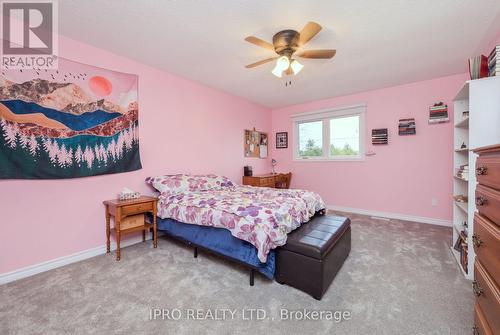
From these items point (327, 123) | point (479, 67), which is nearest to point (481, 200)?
point (479, 67)

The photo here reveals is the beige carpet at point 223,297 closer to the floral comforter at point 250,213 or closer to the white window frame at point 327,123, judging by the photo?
the floral comforter at point 250,213

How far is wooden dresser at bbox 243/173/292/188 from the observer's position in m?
4.24

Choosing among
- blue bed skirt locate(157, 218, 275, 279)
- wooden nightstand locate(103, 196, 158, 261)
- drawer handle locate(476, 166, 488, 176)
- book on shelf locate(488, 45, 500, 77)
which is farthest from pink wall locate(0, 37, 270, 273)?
book on shelf locate(488, 45, 500, 77)

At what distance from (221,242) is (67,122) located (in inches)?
80.9

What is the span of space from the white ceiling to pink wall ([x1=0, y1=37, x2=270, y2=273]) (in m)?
0.26

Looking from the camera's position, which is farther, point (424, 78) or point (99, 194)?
point (424, 78)

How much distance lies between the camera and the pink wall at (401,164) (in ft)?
11.3

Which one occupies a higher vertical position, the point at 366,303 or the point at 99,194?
the point at 99,194

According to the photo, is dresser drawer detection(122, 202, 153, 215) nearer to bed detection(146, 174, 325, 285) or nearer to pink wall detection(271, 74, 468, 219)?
bed detection(146, 174, 325, 285)

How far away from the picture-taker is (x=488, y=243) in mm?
928

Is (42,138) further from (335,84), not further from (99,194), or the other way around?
(335,84)

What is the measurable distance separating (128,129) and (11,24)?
1.30 metres

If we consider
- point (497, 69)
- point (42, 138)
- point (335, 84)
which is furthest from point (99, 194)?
point (497, 69)

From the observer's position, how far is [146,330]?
1.38 m
